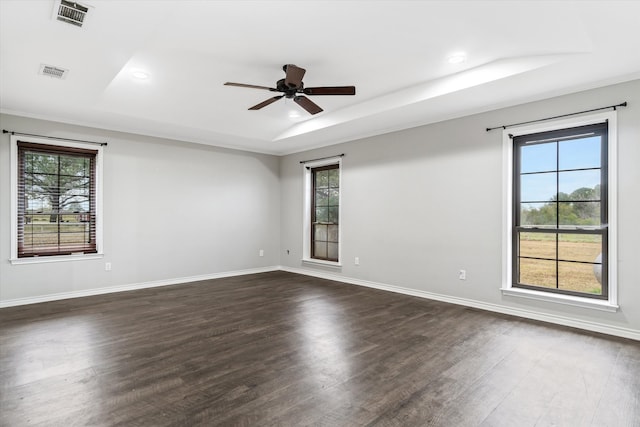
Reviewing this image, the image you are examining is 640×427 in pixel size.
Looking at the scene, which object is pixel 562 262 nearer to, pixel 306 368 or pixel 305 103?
pixel 306 368

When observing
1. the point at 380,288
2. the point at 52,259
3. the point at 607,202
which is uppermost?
the point at 607,202

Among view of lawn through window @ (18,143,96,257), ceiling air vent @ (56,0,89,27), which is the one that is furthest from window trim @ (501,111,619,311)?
view of lawn through window @ (18,143,96,257)

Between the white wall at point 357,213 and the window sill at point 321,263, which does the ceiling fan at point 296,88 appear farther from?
the window sill at point 321,263

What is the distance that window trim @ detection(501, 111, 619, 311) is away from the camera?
3332 millimetres

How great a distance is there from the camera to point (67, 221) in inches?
189

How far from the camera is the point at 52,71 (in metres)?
3.22

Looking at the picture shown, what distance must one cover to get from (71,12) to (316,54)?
Answer: 1882 mm

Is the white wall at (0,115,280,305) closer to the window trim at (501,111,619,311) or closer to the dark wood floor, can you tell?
the dark wood floor

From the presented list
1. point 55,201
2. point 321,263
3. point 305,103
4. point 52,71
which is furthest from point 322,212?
point 52,71

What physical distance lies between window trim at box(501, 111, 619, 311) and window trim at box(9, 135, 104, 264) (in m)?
5.50

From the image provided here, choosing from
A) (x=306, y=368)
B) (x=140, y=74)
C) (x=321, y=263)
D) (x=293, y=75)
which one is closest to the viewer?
(x=306, y=368)

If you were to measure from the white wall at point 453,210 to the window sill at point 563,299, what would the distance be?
0.06 m

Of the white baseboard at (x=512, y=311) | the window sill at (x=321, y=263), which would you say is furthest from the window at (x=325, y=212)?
the white baseboard at (x=512, y=311)

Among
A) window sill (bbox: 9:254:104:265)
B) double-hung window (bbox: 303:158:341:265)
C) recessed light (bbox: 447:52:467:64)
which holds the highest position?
recessed light (bbox: 447:52:467:64)
